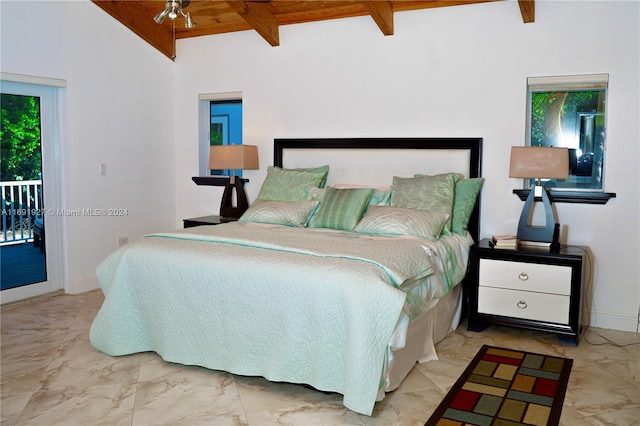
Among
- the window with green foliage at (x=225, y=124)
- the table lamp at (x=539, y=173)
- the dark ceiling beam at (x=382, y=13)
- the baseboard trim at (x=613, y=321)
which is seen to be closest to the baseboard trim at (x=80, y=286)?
the window with green foliage at (x=225, y=124)

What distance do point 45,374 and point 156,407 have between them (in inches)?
33.0

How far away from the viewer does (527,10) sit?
396cm

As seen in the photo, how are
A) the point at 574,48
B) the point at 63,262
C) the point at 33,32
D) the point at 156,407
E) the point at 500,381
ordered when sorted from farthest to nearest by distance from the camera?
the point at 63,262 < the point at 33,32 < the point at 574,48 < the point at 500,381 < the point at 156,407

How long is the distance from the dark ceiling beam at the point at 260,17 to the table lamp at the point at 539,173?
239 centimetres

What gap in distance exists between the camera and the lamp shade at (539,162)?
12.3 feet

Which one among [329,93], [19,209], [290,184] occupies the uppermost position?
[329,93]

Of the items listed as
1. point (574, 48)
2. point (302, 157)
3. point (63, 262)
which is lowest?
point (63, 262)

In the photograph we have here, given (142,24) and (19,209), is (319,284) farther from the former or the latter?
(142,24)

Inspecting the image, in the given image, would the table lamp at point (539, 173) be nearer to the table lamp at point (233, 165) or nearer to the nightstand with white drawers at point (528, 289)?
the nightstand with white drawers at point (528, 289)

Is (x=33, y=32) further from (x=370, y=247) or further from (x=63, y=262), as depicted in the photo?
(x=370, y=247)

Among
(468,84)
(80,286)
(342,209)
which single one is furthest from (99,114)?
(468,84)

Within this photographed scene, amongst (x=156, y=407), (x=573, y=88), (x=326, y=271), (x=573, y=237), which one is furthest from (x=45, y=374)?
(x=573, y=88)

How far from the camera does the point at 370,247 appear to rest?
3.15m

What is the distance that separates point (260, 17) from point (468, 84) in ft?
6.09
